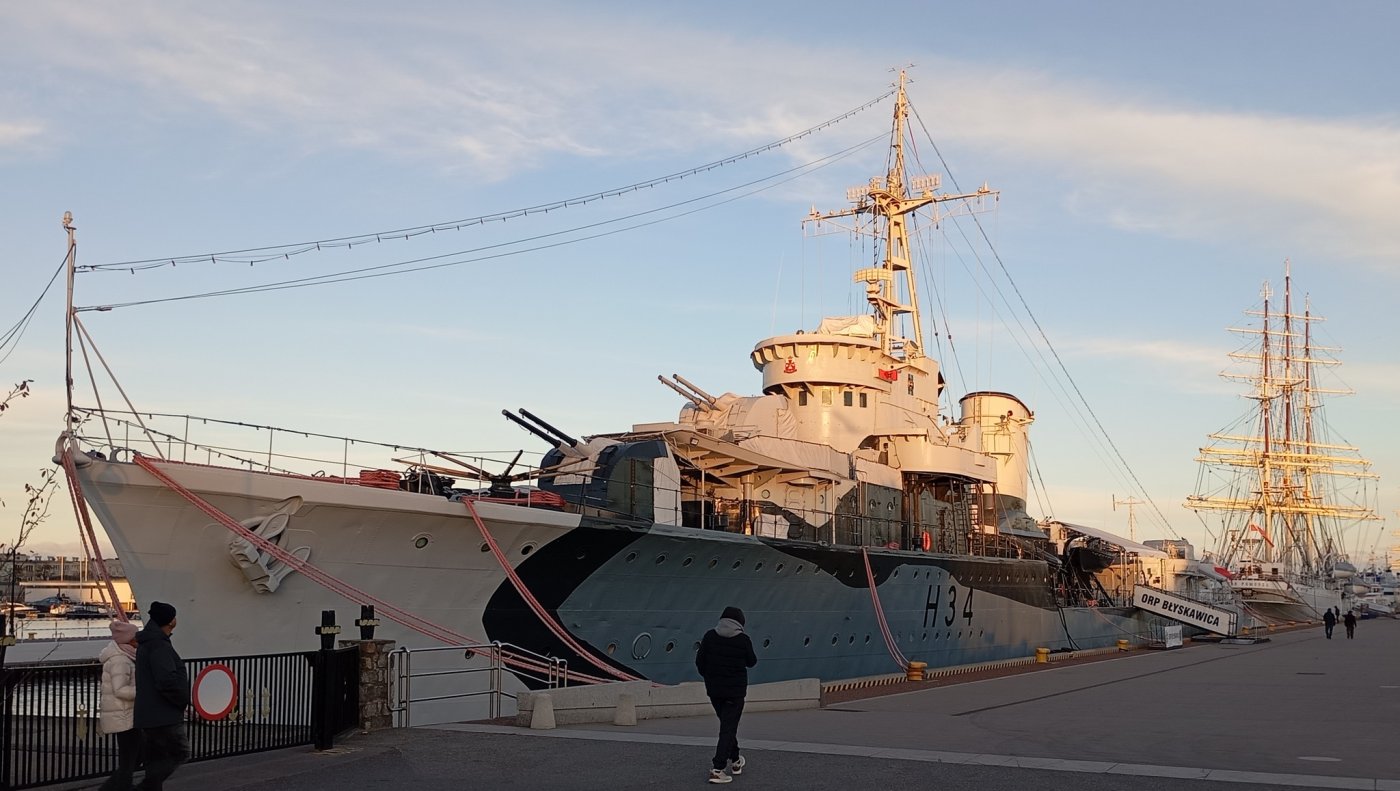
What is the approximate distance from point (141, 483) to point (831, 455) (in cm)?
1518

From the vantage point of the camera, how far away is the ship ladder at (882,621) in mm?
25094

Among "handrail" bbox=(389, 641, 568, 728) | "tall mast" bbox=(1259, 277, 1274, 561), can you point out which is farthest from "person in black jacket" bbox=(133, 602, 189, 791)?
"tall mast" bbox=(1259, 277, 1274, 561)

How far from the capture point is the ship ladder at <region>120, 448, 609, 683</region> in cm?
1455

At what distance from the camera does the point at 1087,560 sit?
42.2m

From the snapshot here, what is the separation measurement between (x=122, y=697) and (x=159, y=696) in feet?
0.95

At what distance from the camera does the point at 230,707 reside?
980cm

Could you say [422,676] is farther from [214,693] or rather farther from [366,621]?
[214,693]

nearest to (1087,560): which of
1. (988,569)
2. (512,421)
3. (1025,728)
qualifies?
(988,569)

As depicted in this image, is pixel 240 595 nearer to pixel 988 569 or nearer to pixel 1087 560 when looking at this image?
pixel 988 569

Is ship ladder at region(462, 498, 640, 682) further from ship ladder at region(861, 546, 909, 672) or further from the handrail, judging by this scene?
ship ladder at region(861, 546, 909, 672)

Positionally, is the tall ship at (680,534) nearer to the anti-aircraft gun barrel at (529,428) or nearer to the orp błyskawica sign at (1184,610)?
the anti-aircraft gun barrel at (529,428)

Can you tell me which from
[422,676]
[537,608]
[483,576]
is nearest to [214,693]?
[422,676]

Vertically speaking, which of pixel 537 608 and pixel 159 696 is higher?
pixel 159 696

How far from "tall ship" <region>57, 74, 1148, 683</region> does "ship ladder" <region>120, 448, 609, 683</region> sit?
4 centimetres
